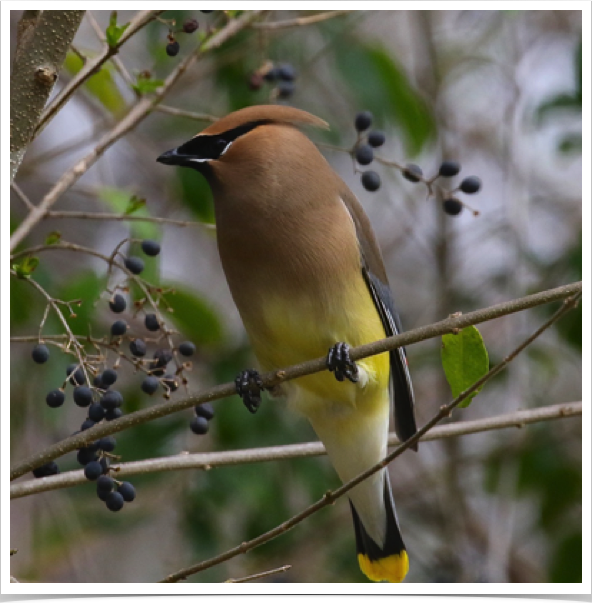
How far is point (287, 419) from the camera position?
3.37 m

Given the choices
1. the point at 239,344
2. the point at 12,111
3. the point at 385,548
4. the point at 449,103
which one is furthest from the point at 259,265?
the point at 449,103

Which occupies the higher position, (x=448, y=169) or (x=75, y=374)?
(x=448, y=169)

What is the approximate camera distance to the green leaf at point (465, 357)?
183cm

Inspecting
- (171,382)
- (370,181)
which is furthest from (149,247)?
(370,181)

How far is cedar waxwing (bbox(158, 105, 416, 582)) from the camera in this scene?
233 cm

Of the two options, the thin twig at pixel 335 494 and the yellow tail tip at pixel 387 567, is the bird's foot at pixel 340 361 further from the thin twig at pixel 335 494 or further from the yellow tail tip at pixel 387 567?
the yellow tail tip at pixel 387 567

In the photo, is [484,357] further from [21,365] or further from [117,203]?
[21,365]

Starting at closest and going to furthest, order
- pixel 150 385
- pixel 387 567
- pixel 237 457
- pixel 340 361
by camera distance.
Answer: pixel 150 385, pixel 237 457, pixel 340 361, pixel 387 567

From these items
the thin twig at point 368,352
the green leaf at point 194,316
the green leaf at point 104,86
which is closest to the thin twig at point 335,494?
the thin twig at point 368,352

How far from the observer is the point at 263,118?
242cm

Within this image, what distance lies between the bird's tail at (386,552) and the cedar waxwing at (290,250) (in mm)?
518

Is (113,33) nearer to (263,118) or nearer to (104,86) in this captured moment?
(263,118)

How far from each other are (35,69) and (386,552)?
1.86 metres

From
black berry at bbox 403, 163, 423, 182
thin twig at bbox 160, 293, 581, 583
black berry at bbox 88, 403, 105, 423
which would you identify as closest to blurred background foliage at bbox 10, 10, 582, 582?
black berry at bbox 88, 403, 105, 423
